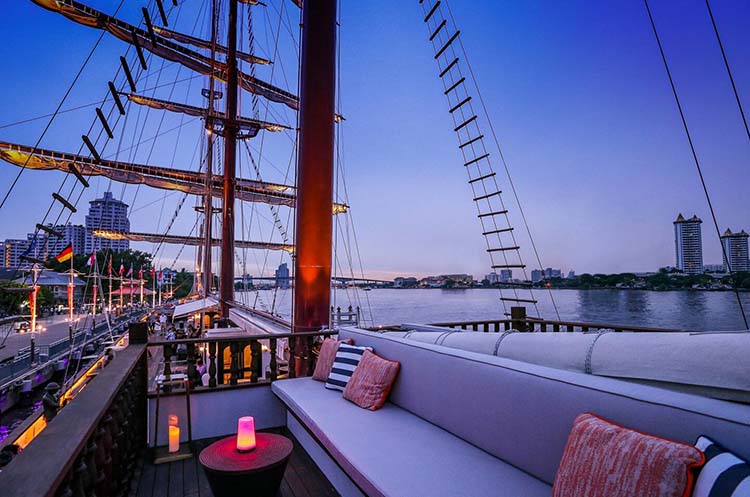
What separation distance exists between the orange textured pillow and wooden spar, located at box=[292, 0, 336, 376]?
4.71ft

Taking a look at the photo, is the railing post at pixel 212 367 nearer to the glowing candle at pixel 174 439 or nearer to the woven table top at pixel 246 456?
the glowing candle at pixel 174 439

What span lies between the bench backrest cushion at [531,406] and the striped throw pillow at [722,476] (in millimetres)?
92

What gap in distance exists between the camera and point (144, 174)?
14.9m

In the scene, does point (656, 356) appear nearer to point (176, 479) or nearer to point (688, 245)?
point (176, 479)

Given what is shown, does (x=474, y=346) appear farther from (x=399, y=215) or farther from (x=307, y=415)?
(x=399, y=215)

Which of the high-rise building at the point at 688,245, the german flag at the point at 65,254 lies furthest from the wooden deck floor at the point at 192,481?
the german flag at the point at 65,254

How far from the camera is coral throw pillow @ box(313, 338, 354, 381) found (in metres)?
3.27

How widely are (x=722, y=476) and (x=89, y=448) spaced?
176 cm

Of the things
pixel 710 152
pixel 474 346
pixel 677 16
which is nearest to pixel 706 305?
pixel 710 152

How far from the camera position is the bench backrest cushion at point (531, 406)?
1.11 metres

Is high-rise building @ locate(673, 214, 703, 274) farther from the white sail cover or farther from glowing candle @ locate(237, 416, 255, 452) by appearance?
glowing candle @ locate(237, 416, 255, 452)

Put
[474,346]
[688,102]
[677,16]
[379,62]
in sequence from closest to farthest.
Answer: [474,346] → [677,16] → [688,102] → [379,62]

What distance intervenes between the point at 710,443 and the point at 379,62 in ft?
43.3

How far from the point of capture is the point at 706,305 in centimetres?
1991
